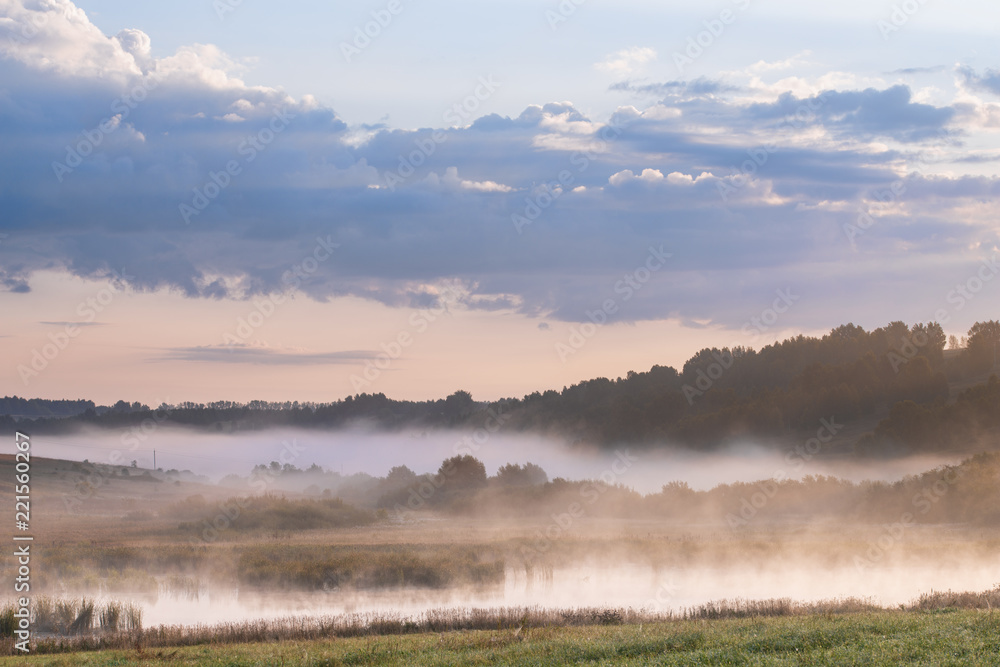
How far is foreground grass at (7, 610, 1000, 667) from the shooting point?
1859cm

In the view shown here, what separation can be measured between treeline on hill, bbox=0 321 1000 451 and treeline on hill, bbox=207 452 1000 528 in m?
14.3

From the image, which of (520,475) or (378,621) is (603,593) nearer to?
(378,621)

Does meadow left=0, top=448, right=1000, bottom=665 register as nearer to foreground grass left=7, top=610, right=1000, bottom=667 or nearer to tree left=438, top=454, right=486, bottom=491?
foreground grass left=7, top=610, right=1000, bottom=667

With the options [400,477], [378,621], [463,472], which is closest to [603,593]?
[378,621]

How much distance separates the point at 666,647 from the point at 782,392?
10364cm

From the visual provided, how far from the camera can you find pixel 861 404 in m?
111

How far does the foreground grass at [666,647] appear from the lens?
18594 mm

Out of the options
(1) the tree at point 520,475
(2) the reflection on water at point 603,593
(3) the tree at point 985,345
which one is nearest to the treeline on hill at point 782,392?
(3) the tree at point 985,345

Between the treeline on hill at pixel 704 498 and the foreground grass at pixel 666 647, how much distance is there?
132 feet

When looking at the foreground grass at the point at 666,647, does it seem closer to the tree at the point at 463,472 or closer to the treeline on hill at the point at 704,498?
the treeline on hill at the point at 704,498

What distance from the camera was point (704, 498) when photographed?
8081cm

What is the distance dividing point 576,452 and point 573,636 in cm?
11856

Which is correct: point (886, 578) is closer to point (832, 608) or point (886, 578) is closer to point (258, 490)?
point (832, 608)

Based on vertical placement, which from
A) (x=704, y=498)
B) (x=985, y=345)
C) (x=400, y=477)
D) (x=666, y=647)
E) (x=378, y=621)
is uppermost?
(x=985, y=345)
